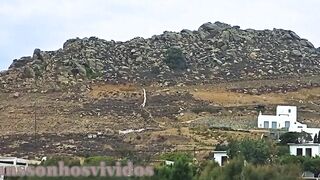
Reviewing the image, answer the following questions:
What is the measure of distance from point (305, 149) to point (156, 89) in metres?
28.2

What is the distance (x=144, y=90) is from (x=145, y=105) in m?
6.07

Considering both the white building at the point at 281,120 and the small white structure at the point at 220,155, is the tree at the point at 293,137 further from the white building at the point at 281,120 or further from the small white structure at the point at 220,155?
the white building at the point at 281,120

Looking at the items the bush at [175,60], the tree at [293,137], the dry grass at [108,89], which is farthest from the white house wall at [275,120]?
the bush at [175,60]

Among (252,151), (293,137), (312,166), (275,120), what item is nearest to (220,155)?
(252,151)

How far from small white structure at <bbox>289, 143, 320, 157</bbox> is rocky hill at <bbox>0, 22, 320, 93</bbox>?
29.3 metres

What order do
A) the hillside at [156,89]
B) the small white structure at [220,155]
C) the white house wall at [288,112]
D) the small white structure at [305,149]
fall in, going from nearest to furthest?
the small white structure at [220,155] < the small white structure at [305,149] < the hillside at [156,89] < the white house wall at [288,112]

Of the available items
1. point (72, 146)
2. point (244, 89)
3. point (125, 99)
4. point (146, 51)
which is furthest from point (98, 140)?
point (146, 51)

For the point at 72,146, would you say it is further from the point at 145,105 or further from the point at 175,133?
the point at 145,105

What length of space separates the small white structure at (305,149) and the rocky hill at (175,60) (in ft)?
96.0

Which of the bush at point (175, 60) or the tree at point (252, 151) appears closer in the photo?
the tree at point (252, 151)

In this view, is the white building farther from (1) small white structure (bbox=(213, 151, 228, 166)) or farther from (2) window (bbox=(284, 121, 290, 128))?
(1) small white structure (bbox=(213, 151, 228, 166))

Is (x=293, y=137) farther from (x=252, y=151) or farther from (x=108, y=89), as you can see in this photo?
(x=108, y=89)

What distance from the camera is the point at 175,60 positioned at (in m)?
88.9

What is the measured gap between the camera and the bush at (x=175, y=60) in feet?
291
